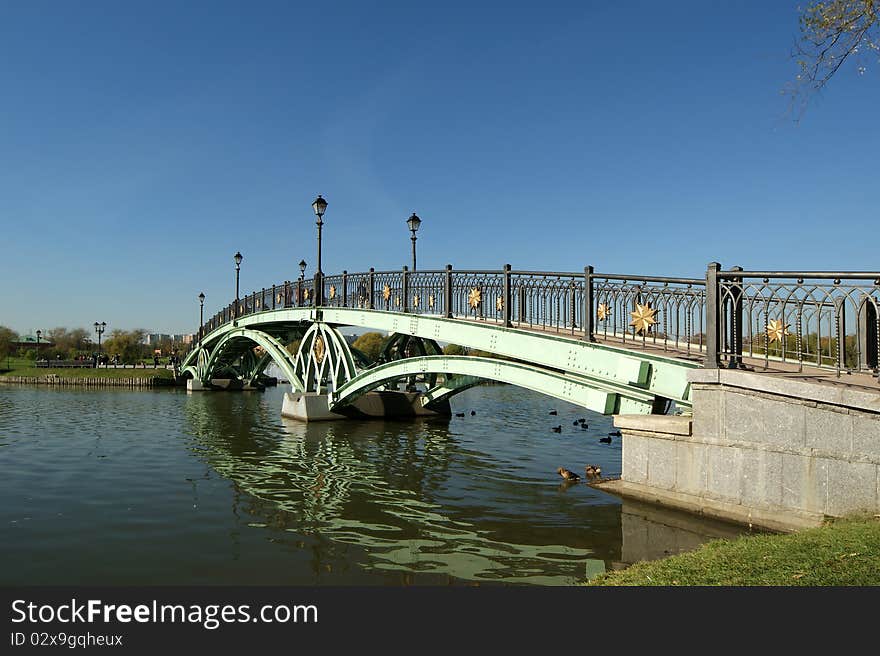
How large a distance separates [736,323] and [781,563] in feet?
15.6

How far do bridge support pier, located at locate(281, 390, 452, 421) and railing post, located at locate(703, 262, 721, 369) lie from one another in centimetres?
1893

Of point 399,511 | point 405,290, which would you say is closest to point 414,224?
point 405,290

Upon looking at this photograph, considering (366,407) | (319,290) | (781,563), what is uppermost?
(319,290)

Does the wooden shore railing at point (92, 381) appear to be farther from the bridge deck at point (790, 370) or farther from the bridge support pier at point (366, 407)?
the bridge deck at point (790, 370)

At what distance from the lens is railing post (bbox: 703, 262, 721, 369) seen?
379 inches

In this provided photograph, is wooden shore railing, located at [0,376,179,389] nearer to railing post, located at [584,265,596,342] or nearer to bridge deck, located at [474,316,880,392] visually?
bridge deck, located at [474,316,880,392]

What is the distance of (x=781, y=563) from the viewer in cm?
571

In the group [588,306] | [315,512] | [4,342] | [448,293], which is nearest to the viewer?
[315,512]

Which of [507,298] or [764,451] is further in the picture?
[507,298]

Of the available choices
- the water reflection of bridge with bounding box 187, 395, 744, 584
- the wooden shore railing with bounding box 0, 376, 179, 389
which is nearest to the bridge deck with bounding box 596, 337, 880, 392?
the water reflection of bridge with bounding box 187, 395, 744, 584

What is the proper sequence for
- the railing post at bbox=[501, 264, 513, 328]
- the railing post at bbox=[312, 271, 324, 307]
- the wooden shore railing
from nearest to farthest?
the railing post at bbox=[501, 264, 513, 328], the railing post at bbox=[312, 271, 324, 307], the wooden shore railing

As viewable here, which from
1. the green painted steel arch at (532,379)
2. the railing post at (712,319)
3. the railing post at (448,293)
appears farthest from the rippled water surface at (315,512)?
the railing post at (448,293)

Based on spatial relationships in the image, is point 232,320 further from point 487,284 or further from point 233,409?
point 487,284

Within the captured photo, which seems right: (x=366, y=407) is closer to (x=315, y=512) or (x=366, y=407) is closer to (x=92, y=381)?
(x=315, y=512)
